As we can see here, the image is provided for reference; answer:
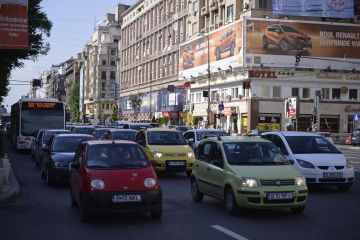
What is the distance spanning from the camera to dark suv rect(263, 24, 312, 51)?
6372cm

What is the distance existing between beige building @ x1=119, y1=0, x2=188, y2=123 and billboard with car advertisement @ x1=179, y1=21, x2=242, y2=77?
160 inches

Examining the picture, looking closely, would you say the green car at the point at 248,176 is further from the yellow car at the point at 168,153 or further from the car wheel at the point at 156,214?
the yellow car at the point at 168,153

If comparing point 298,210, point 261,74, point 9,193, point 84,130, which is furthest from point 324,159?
point 261,74

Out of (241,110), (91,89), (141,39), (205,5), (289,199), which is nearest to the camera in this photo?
(289,199)

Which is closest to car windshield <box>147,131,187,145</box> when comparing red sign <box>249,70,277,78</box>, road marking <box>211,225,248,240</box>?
road marking <box>211,225,248,240</box>

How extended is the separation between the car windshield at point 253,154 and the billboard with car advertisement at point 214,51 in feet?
174

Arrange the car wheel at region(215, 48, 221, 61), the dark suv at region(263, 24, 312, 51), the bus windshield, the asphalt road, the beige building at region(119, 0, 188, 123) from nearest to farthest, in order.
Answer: the asphalt road, the bus windshield, the dark suv at region(263, 24, 312, 51), the car wheel at region(215, 48, 221, 61), the beige building at region(119, 0, 188, 123)

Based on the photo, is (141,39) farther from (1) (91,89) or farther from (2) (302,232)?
(2) (302,232)

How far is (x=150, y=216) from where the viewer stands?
1088 cm

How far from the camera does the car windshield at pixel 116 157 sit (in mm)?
10680

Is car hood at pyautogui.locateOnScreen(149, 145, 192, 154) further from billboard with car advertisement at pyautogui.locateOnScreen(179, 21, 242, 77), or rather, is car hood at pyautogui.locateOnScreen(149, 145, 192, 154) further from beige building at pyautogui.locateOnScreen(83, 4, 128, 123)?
beige building at pyautogui.locateOnScreen(83, 4, 128, 123)

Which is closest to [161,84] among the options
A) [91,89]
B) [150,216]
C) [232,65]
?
[232,65]

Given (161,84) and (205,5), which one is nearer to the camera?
(205,5)

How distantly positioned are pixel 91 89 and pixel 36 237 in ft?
452
